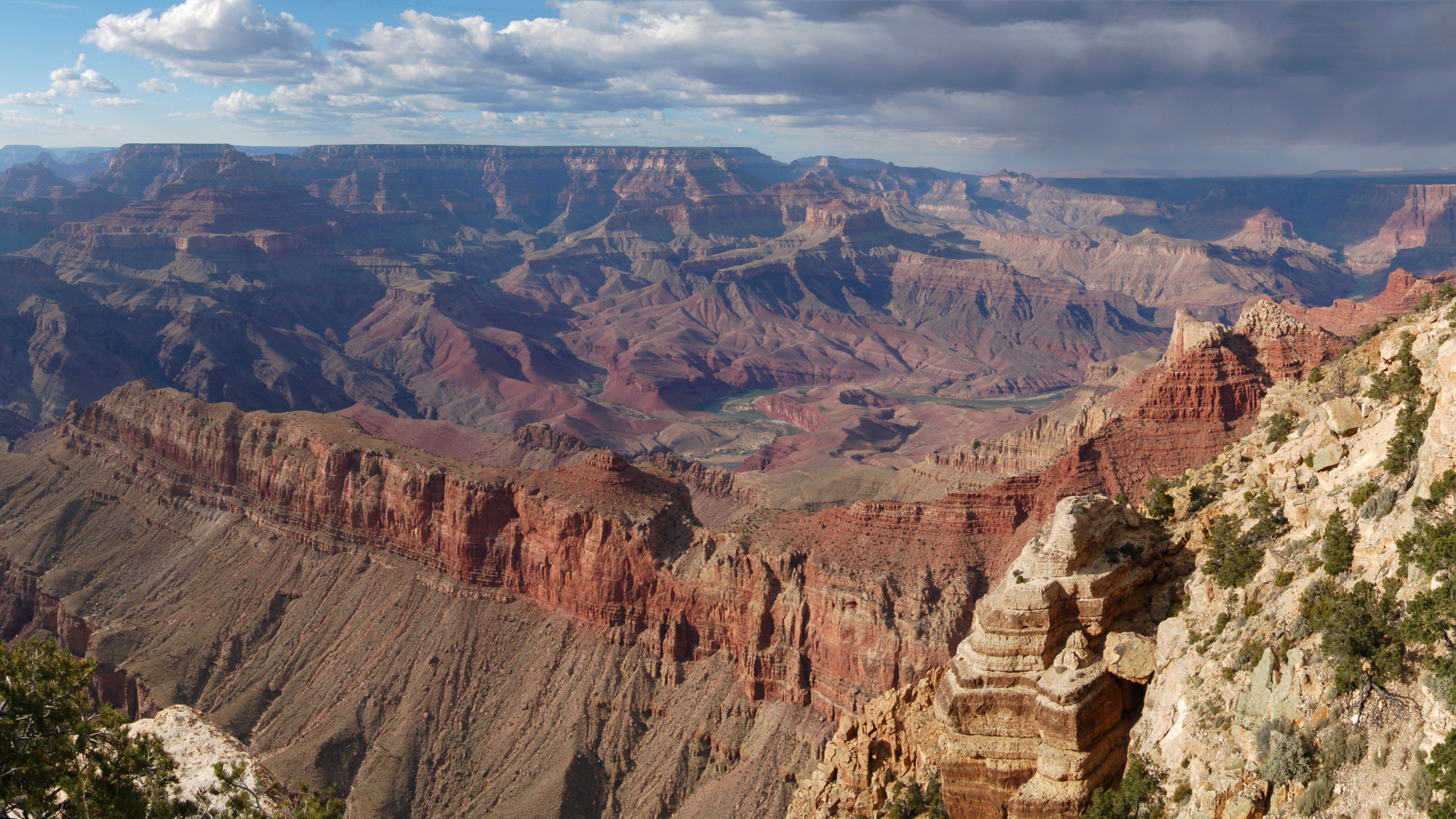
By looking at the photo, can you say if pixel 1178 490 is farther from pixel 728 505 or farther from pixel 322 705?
pixel 728 505

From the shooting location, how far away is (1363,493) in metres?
23.9

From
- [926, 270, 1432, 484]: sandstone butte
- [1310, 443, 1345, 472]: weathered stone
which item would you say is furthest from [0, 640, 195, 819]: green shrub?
[926, 270, 1432, 484]: sandstone butte

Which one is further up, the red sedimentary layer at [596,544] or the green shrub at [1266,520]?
the green shrub at [1266,520]

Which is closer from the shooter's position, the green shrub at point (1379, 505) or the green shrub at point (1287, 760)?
the green shrub at point (1287, 760)

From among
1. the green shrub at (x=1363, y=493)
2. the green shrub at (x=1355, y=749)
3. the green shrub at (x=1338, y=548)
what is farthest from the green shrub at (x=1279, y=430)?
the green shrub at (x=1355, y=749)

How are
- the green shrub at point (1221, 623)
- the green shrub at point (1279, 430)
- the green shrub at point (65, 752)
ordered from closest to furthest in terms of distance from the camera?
the green shrub at point (65, 752)
the green shrub at point (1221, 623)
the green shrub at point (1279, 430)

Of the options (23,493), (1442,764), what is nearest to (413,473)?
(23,493)

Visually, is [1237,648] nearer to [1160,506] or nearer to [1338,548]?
[1338,548]

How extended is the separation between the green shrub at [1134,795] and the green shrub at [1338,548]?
6.40m

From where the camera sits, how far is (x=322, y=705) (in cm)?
7444

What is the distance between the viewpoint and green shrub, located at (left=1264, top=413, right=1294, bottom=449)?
34.5 m

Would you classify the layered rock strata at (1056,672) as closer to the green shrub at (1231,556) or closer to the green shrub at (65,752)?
the green shrub at (1231,556)

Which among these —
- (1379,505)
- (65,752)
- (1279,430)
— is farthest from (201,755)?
(1279,430)

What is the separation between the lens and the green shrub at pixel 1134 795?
23.8 metres
